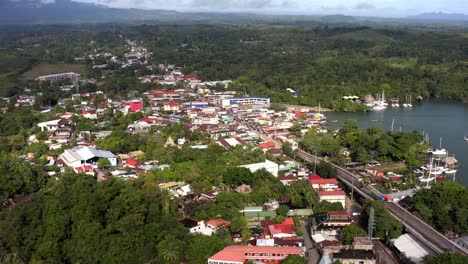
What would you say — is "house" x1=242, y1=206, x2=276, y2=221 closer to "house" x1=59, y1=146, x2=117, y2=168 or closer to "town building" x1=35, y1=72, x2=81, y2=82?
"house" x1=59, y1=146, x2=117, y2=168

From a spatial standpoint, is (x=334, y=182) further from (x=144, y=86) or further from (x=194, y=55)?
(x=194, y=55)

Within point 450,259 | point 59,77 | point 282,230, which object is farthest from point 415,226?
point 59,77

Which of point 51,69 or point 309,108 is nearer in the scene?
point 309,108

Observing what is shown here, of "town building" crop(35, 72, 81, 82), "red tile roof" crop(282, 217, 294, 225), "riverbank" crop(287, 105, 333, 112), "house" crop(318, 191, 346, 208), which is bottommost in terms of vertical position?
"riverbank" crop(287, 105, 333, 112)

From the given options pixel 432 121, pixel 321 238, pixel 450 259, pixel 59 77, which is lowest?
pixel 432 121

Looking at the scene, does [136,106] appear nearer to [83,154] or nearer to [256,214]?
[83,154]

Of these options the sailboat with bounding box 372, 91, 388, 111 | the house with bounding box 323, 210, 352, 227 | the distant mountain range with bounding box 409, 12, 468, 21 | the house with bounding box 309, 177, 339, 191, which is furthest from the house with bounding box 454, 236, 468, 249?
the distant mountain range with bounding box 409, 12, 468, 21

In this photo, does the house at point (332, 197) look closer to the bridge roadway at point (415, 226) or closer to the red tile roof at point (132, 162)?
the bridge roadway at point (415, 226)
